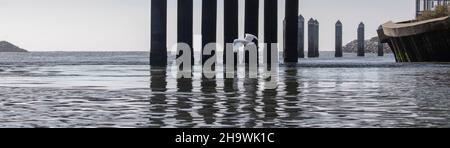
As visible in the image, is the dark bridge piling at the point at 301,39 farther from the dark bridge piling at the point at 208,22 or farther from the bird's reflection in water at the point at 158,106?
the bird's reflection in water at the point at 158,106

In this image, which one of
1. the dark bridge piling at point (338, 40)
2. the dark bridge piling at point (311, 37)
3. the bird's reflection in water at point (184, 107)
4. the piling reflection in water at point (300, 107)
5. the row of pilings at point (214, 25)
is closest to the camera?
the bird's reflection in water at point (184, 107)

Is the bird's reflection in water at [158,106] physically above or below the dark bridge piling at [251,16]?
below

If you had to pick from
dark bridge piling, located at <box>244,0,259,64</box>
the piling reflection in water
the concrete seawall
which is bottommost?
the piling reflection in water

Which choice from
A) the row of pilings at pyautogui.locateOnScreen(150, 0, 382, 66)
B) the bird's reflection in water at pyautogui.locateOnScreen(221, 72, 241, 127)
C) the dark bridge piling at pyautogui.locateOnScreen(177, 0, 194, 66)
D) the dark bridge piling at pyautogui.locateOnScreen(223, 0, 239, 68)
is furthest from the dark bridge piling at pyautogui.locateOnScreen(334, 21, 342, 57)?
the bird's reflection in water at pyautogui.locateOnScreen(221, 72, 241, 127)

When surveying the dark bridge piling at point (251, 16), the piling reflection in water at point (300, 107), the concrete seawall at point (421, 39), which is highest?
the dark bridge piling at point (251, 16)

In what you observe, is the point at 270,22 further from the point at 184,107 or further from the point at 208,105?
the point at 184,107

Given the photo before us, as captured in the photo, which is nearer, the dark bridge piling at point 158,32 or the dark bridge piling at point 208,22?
the dark bridge piling at point 158,32

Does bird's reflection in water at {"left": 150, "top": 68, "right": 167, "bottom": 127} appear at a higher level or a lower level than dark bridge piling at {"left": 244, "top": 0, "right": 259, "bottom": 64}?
lower

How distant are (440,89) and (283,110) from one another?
887cm

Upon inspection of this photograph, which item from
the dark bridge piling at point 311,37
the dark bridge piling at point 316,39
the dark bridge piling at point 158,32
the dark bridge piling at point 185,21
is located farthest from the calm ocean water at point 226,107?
the dark bridge piling at point 316,39

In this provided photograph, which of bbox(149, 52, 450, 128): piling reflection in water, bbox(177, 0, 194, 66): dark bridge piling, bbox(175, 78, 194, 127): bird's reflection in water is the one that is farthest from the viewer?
bbox(177, 0, 194, 66): dark bridge piling

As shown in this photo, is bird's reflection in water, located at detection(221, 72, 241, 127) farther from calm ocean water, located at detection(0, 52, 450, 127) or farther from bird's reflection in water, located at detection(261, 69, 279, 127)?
bird's reflection in water, located at detection(261, 69, 279, 127)
